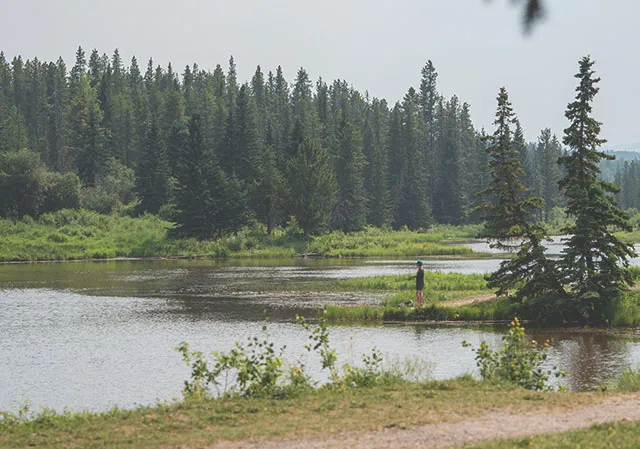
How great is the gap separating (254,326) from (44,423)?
58.4ft

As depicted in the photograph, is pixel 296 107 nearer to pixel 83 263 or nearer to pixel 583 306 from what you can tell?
pixel 83 263

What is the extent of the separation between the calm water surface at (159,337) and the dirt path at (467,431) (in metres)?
7.17

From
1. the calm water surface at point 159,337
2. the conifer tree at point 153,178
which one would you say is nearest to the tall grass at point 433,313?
the calm water surface at point 159,337

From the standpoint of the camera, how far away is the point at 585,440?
11.2 meters

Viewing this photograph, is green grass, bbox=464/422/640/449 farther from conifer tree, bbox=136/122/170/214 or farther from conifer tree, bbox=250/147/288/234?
conifer tree, bbox=136/122/170/214

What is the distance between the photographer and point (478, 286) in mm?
43250

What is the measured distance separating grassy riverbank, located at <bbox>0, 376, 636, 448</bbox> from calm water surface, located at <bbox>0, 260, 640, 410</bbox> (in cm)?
469

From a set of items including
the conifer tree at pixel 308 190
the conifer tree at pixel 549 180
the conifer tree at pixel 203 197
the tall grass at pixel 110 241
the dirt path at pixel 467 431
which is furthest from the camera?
the conifer tree at pixel 549 180

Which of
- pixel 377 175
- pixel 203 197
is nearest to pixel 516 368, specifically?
pixel 203 197

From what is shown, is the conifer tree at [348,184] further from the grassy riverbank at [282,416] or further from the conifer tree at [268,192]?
the grassy riverbank at [282,416]

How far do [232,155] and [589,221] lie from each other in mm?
80650

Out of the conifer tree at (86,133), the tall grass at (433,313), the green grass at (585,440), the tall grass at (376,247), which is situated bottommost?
the tall grass at (433,313)

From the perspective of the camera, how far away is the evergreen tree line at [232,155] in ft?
302

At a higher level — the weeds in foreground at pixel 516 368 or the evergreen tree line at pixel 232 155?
the evergreen tree line at pixel 232 155
